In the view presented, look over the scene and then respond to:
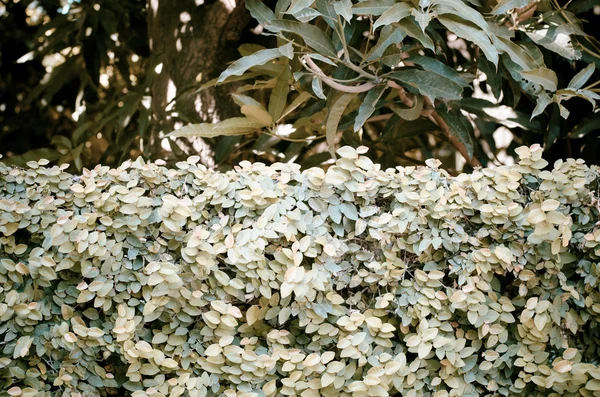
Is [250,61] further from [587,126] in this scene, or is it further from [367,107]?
[587,126]

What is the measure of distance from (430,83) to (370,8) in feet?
1.29

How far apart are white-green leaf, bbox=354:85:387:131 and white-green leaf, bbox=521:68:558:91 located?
0.52 m

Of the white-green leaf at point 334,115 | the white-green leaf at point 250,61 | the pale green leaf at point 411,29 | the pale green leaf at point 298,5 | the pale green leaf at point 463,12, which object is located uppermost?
the pale green leaf at point 298,5

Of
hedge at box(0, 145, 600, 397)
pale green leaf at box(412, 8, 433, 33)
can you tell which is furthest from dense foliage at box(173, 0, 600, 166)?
hedge at box(0, 145, 600, 397)

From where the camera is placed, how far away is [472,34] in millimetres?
1887

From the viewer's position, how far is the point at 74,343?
182 cm

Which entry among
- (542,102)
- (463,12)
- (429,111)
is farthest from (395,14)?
(429,111)

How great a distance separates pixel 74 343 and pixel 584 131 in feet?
7.66

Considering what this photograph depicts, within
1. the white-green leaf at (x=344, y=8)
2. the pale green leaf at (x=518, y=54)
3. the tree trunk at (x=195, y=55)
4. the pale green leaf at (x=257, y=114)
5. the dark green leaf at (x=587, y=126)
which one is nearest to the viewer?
the white-green leaf at (x=344, y=8)

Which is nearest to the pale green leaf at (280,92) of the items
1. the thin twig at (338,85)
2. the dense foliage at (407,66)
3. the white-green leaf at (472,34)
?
the dense foliage at (407,66)

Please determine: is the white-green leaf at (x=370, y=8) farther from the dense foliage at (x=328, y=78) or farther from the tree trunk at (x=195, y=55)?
the tree trunk at (x=195, y=55)

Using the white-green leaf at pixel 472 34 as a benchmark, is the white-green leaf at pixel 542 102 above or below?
below

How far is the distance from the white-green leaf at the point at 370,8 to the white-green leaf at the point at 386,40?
0.12 m

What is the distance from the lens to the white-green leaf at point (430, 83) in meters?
2.15
